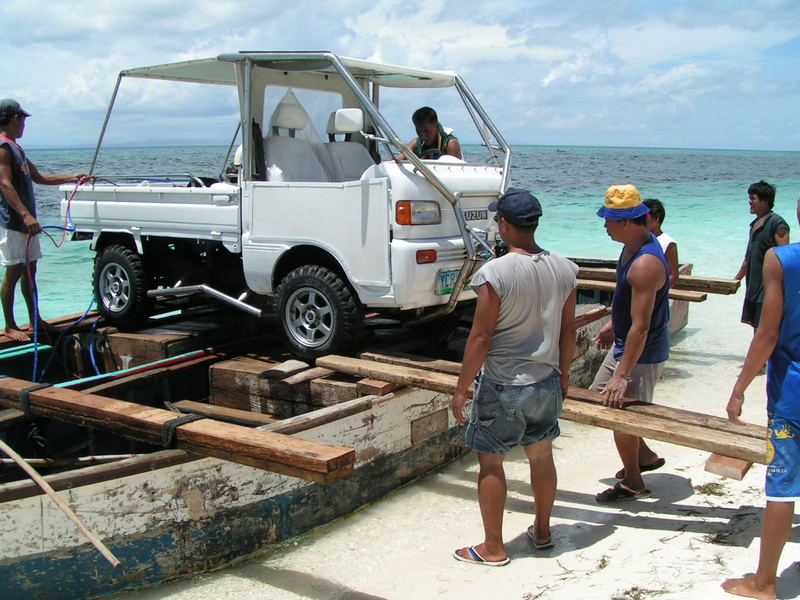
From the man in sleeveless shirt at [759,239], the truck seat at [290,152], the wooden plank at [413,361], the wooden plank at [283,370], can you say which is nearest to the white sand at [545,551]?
the wooden plank at [413,361]

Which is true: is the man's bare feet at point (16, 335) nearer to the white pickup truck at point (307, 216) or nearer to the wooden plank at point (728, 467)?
the white pickup truck at point (307, 216)

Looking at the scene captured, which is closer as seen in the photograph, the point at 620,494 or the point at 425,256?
the point at 620,494

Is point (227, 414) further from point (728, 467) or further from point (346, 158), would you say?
point (728, 467)

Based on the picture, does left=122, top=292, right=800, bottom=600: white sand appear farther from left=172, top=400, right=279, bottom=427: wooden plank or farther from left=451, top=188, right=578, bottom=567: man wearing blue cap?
left=172, top=400, right=279, bottom=427: wooden plank

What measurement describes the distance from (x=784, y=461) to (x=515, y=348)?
1.32 m

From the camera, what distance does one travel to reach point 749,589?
141 inches

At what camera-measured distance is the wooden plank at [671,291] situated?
752 cm

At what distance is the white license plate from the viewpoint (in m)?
5.64

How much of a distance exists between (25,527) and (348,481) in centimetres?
192

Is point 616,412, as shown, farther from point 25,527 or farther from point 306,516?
point 25,527

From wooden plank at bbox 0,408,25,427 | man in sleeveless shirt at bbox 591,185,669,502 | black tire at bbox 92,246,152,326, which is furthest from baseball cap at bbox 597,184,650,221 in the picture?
black tire at bbox 92,246,152,326

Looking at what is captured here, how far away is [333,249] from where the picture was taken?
5699 mm

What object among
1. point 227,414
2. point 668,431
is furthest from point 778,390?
point 227,414

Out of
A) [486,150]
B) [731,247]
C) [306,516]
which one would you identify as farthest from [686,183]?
[306,516]
